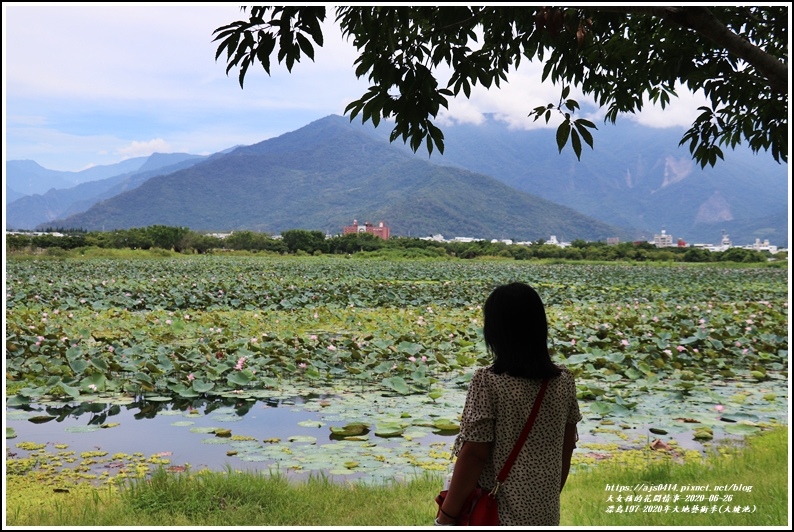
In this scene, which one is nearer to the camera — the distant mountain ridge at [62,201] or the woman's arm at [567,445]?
the woman's arm at [567,445]

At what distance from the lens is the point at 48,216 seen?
4774 inches

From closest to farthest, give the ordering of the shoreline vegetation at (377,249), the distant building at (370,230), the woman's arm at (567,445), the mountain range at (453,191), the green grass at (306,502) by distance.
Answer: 1. the woman's arm at (567,445)
2. the green grass at (306,502)
3. the shoreline vegetation at (377,249)
4. the distant building at (370,230)
5. the mountain range at (453,191)

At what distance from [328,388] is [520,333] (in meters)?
3.48

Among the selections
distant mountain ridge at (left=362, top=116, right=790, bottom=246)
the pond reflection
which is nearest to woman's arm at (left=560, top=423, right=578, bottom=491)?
the pond reflection

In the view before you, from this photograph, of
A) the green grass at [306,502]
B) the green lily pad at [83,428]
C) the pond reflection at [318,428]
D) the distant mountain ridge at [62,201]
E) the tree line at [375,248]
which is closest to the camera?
the green grass at [306,502]

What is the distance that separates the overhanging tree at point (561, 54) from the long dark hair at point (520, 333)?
2.37 feet

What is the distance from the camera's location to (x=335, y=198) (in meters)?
101

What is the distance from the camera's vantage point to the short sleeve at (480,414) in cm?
156

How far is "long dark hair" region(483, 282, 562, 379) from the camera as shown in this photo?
1576 millimetres

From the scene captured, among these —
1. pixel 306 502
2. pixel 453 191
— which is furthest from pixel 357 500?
pixel 453 191

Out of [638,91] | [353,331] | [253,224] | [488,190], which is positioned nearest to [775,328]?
[353,331]

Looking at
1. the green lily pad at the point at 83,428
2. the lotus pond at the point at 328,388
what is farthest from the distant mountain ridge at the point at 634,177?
the green lily pad at the point at 83,428

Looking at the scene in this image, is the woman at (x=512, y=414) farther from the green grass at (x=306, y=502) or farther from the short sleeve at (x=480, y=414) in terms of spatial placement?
the green grass at (x=306, y=502)

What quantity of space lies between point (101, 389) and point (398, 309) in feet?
17.8
